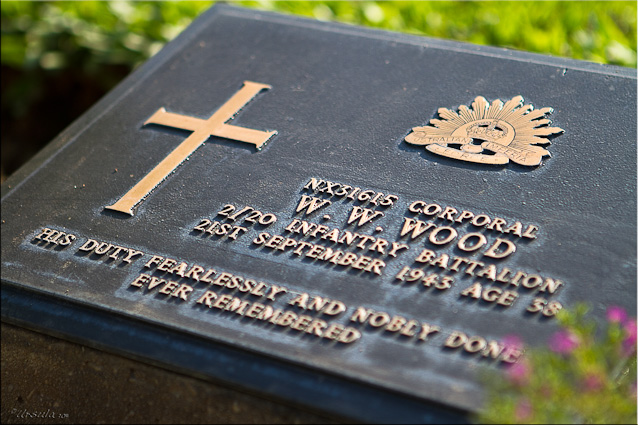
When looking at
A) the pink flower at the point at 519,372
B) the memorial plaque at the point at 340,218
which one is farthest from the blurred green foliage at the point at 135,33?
the pink flower at the point at 519,372

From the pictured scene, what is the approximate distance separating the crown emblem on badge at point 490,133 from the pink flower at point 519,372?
79 cm

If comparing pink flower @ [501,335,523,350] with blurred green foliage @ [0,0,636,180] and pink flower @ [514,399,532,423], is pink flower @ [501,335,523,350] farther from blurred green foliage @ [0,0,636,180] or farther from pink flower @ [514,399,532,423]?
blurred green foliage @ [0,0,636,180]

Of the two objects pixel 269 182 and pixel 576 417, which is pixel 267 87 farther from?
pixel 576 417

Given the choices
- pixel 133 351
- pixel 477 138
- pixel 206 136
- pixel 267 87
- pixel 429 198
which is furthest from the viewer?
pixel 267 87

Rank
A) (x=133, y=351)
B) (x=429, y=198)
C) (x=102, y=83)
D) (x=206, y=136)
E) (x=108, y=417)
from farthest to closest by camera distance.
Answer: (x=102, y=83), (x=206, y=136), (x=429, y=198), (x=108, y=417), (x=133, y=351)

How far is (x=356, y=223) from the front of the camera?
2.14 m

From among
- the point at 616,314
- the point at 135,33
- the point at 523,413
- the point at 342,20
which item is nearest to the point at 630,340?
the point at 616,314

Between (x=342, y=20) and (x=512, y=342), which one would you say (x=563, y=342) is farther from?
(x=342, y=20)

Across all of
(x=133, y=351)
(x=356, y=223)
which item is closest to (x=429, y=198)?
(x=356, y=223)

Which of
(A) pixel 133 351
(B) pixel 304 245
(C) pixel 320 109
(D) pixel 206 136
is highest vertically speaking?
(C) pixel 320 109

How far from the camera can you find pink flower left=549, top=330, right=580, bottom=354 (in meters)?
1.60

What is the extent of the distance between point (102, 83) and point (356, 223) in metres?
2.82

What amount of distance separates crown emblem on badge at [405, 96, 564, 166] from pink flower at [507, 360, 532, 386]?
0.79 m

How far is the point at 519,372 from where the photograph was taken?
1.59 meters
